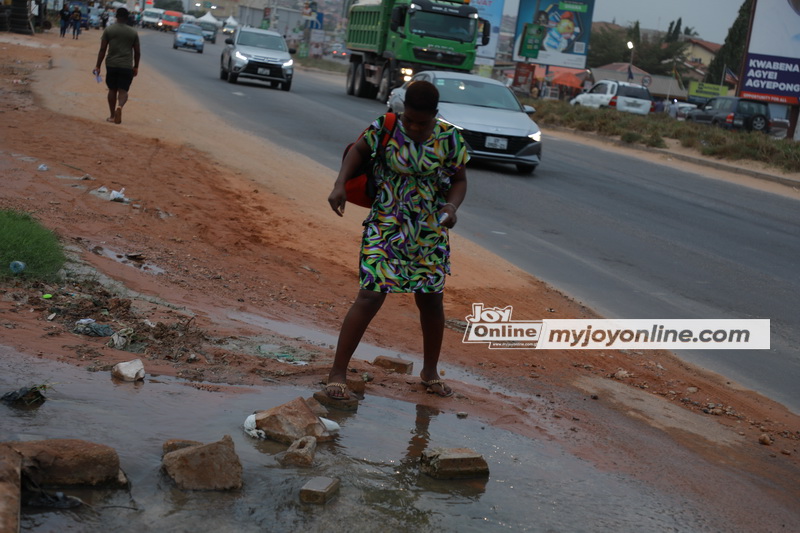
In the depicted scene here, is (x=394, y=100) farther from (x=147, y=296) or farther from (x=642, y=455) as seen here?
(x=642, y=455)

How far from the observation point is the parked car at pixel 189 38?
5656 cm

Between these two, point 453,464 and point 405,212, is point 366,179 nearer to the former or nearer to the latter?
point 405,212

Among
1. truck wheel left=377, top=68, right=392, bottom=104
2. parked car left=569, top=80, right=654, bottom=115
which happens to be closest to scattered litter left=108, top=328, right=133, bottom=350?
truck wheel left=377, top=68, right=392, bottom=104

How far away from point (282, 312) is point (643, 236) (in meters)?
6.67

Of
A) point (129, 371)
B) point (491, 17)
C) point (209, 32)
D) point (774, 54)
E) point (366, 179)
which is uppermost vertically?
point (491, 17)

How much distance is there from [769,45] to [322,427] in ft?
113

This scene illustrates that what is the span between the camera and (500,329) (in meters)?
6.98

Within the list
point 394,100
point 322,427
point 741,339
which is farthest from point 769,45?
point 322,427

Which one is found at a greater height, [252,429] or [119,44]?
[119,44]

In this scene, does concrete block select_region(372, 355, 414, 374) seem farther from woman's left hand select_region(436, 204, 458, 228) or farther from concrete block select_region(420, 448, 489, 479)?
concrete block select_region(420, 448, 489, 479)

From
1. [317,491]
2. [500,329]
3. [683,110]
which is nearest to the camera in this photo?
[317,491]

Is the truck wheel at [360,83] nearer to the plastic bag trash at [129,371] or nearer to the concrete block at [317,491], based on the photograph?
the plastic bag trash at [129,371]

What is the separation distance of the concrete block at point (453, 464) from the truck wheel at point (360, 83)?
3266cm

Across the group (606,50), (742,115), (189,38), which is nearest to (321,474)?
(742,115)
